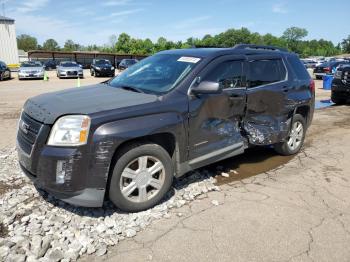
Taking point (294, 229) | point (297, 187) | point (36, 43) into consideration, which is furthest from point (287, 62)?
point (36, 43)

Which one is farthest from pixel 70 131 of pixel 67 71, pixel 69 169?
pixel 67 71

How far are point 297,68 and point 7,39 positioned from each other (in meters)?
49.2

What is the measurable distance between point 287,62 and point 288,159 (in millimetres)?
1655

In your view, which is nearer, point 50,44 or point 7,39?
point 7,39

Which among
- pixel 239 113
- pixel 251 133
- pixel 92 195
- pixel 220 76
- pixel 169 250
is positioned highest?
pixel 220 76

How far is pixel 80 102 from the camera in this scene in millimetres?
3676

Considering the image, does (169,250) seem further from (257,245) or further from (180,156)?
(180,156)

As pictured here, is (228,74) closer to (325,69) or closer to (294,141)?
(294,141)

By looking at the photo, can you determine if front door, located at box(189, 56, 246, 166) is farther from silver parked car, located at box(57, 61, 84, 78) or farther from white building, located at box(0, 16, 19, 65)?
white building, located at box(0, 16, 19, 65)

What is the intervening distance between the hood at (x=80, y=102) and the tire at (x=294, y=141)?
9.47 feet

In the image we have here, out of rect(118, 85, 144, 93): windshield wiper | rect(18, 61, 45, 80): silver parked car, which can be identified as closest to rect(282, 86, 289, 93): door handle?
rect(118, 85, 144, 93): windshield wiper

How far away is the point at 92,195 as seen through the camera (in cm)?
338

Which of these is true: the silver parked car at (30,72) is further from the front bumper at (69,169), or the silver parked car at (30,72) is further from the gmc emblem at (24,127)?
the front bumper at (69,169)

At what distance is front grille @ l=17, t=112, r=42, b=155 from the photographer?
11.4ft
